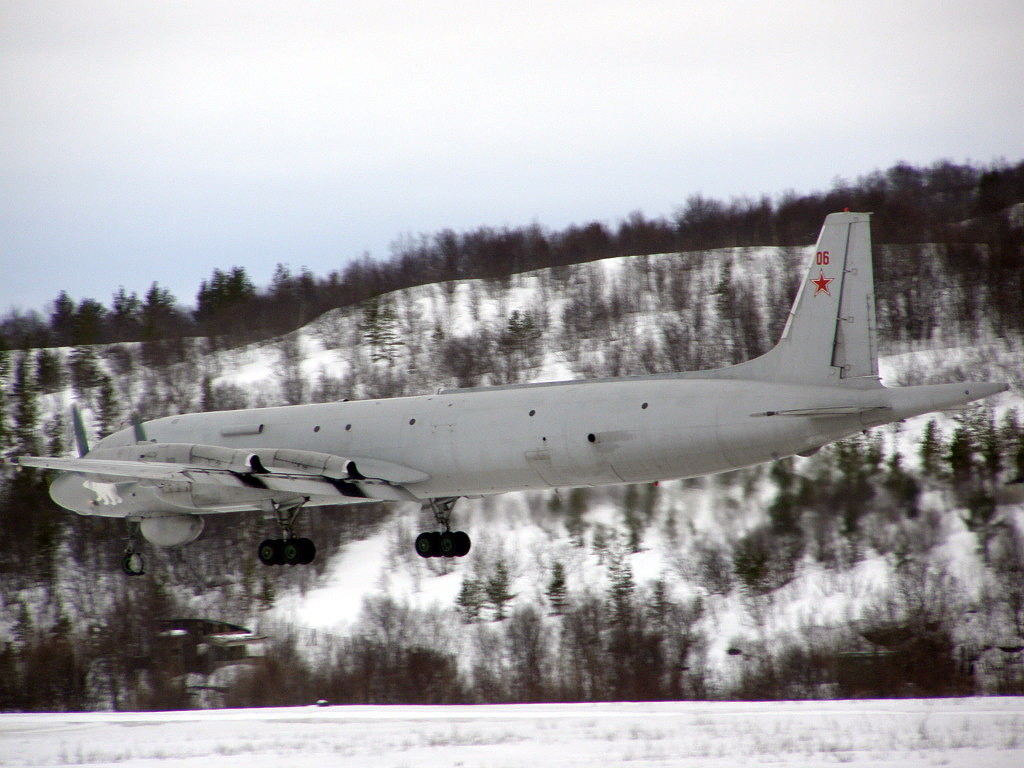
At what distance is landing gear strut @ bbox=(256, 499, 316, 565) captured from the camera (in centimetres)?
3453

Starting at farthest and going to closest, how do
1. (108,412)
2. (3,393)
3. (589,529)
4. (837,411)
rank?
(3,393), (108,412), (589,529), (837,411)

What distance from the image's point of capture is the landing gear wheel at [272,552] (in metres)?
34.6

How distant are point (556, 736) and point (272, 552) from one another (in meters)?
10.1

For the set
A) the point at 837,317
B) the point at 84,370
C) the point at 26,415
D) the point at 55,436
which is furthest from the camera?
the point at 84,370

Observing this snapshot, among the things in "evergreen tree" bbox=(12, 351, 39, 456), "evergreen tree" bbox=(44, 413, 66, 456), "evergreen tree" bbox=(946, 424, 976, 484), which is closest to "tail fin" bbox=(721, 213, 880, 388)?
"evergreen tree" bbox=(946, 424, 976, 484)

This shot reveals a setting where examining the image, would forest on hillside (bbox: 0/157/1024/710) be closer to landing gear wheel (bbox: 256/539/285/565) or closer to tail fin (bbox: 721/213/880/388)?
landing gear wheel (bbox: 256/539/285/565)

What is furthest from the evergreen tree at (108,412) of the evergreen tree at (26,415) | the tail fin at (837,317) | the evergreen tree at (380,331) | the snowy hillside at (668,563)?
the tail fin at (837,317)

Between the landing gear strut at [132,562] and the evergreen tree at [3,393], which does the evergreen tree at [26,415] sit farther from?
the landing gear strut at [132,562]

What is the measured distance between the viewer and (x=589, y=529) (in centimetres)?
6103

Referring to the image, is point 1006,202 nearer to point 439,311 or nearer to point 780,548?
point 439,311

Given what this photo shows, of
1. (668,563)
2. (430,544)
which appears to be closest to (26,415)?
(668,563)

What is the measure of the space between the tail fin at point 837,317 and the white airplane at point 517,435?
1.3 inches

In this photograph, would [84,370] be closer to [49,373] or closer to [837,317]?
[49,373]

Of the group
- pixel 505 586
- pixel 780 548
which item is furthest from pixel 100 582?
pixel 780 548
